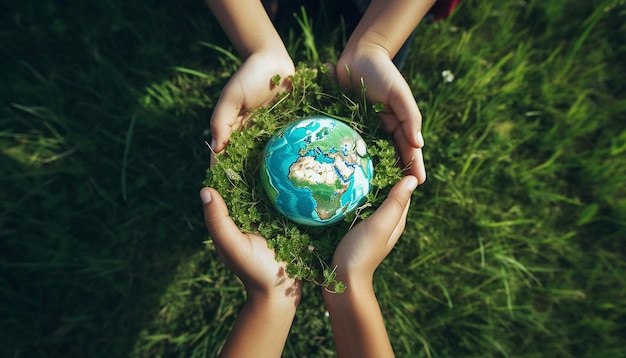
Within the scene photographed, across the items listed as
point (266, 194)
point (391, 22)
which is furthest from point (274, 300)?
point (391, 22)

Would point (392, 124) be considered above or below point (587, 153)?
above

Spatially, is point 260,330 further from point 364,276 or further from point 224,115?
point 224,115

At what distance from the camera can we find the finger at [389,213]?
2260 millimetres

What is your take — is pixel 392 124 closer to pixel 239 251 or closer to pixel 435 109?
pixel 435 109

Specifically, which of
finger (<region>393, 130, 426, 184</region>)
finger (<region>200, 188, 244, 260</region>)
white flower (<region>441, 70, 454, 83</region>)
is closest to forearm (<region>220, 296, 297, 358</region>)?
finger (<region>200, 188, 244, 260</region>)

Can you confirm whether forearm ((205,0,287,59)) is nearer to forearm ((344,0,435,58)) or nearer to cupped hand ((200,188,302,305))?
forearm ((344,0,435,58))

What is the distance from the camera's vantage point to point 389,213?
2.26 m

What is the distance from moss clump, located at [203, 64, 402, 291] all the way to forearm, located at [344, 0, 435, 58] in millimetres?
332

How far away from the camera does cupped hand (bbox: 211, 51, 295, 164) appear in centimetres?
239

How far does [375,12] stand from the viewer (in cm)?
265

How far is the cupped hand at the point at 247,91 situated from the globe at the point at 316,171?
0.94ft

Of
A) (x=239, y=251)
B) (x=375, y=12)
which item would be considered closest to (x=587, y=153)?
(x=375, y=12)

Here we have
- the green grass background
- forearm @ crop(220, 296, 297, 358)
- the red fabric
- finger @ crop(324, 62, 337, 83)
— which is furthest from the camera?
the green grass background

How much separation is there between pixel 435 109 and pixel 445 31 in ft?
2.11
